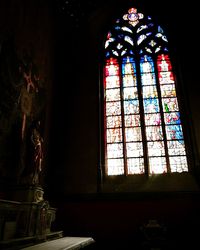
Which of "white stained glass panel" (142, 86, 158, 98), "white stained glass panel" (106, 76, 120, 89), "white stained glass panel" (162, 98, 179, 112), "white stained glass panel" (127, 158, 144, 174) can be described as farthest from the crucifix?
"white stained glass panel" (162, 98, 179, 112)

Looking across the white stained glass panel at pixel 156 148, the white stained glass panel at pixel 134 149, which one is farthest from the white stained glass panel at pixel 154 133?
the white stained glass panel at pixel 134 149

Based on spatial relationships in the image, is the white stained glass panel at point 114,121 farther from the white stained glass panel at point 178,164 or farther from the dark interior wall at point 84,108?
the white stained glass panel at point 178,164

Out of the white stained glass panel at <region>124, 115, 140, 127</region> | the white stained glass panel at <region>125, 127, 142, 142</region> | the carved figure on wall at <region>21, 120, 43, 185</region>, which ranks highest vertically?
the white stained glass panel at <region>124, 115, 140, 127</region>

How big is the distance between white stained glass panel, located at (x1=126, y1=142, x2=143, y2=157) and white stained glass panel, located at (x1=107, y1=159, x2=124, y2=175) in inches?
13.1

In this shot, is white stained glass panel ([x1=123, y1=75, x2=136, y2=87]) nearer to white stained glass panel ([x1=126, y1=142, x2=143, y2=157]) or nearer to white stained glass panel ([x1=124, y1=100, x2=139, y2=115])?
white stained glass panel ([x1=124, y1=100, x2=139, y2=115])

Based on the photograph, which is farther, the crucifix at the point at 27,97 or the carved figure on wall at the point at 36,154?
the crucifix at the point at 27,97

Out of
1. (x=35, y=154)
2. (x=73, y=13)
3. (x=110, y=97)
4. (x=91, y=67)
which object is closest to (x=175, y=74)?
(x=110, y=97)

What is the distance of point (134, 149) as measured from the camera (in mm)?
6938

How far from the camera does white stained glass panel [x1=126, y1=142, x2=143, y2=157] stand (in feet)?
22.5

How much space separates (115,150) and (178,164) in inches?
70.3

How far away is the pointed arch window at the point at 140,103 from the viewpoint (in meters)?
6.76

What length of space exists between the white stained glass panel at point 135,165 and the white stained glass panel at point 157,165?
0.25 meters

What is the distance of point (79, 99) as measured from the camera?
7.78 metres

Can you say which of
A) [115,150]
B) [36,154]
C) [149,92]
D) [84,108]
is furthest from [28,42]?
[149,92]
